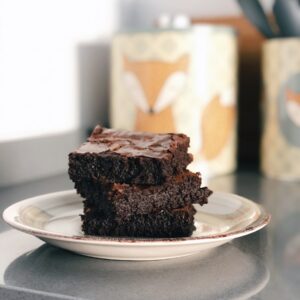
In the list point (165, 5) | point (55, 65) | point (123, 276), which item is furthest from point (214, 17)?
point (123, 276)

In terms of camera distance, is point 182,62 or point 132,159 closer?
point 132,159

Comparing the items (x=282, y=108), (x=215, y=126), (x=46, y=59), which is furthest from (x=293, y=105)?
(x=46, y=59)

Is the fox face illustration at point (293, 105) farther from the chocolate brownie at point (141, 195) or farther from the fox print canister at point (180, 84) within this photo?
the chocolate brownie at point (141, 195)

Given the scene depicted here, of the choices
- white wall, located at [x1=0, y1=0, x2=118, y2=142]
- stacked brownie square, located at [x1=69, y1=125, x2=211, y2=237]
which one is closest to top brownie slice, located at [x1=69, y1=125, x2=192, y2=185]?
stacked brownie square, located at [x1=69, y1=125, x2=211, y2=237]

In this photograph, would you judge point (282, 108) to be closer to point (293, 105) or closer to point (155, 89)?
point (293, 105)

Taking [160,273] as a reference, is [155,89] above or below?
above

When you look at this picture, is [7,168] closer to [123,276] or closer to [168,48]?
[168,48]

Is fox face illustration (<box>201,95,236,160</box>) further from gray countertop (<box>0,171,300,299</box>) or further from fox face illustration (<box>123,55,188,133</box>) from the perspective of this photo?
gray countertop (<box>0,171,300,299</box>)
